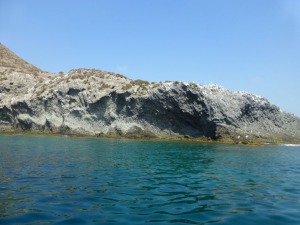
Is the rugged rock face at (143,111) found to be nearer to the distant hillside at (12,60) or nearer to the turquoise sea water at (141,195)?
the turquoise sea water at (141,195)

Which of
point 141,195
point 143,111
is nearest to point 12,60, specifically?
point 143,111

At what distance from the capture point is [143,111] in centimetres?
6669

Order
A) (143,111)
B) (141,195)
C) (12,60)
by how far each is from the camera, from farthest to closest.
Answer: (12,60)
(143,111)
(141,195)

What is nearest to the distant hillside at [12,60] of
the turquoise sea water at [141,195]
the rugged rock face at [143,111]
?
the rugged rock face at [143,111]

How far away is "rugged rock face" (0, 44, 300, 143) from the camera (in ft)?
209

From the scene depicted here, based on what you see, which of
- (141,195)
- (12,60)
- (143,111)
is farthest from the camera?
(12,60)

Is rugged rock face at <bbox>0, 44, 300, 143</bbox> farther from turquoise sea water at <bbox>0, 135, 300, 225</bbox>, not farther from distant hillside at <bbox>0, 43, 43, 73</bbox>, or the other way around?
distant hillside at <bbox>0, 43, 43, 73</bbox>

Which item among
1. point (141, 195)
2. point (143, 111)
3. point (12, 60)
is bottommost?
point (141, 195)

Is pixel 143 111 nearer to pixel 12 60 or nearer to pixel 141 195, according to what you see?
pixel 141 195

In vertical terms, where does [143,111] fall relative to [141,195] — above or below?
above

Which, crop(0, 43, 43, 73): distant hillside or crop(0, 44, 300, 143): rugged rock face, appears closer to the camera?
crop(0, 44, 300, 143): rugged rock face

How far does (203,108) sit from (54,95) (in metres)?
33.7

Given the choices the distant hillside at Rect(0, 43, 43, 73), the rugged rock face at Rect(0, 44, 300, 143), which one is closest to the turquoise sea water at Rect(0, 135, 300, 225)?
the rugged rock face at Rect(0, 44, 300, 143)

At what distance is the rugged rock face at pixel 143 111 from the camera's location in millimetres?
63594
